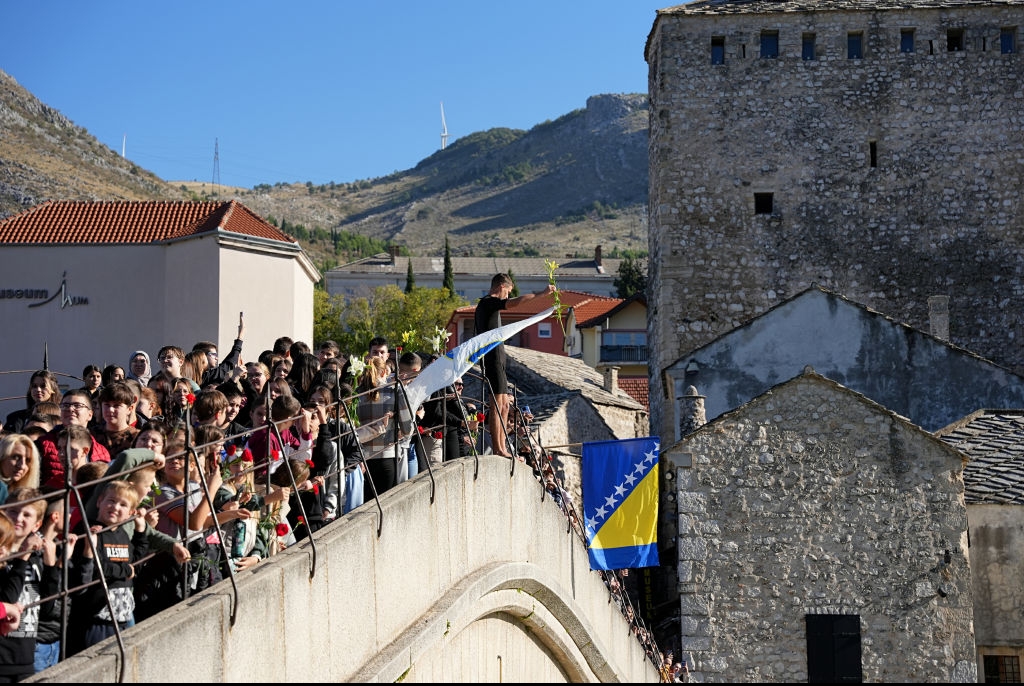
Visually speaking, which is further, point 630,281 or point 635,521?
point 630,281

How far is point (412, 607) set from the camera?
8.35 m

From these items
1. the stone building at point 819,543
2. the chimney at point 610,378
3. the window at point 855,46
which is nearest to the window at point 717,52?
the window at point 855,46

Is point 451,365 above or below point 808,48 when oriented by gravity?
below

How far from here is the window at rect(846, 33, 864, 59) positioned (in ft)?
93.0

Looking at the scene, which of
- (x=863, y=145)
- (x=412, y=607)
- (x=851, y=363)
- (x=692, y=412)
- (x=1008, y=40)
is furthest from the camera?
(x=1008, y=40)

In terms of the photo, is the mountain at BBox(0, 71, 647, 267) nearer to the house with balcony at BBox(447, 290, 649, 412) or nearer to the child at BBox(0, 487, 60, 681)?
the house with balcony at BBox(447, 290, 649, 412)

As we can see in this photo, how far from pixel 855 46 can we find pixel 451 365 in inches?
852

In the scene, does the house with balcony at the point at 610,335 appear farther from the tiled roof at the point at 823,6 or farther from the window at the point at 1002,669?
the window at the point at 1002,669

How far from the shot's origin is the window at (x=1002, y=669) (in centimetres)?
1811

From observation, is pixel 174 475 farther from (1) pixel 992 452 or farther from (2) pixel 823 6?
(2) pixel 823 6

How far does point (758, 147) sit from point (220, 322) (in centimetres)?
1296

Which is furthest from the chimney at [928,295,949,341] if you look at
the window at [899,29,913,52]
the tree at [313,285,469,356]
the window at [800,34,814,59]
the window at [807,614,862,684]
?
the tree at [313,285,469,356]

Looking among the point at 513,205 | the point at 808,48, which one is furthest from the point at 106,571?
the point at 513,205

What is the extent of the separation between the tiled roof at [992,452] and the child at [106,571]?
15.5 metres
